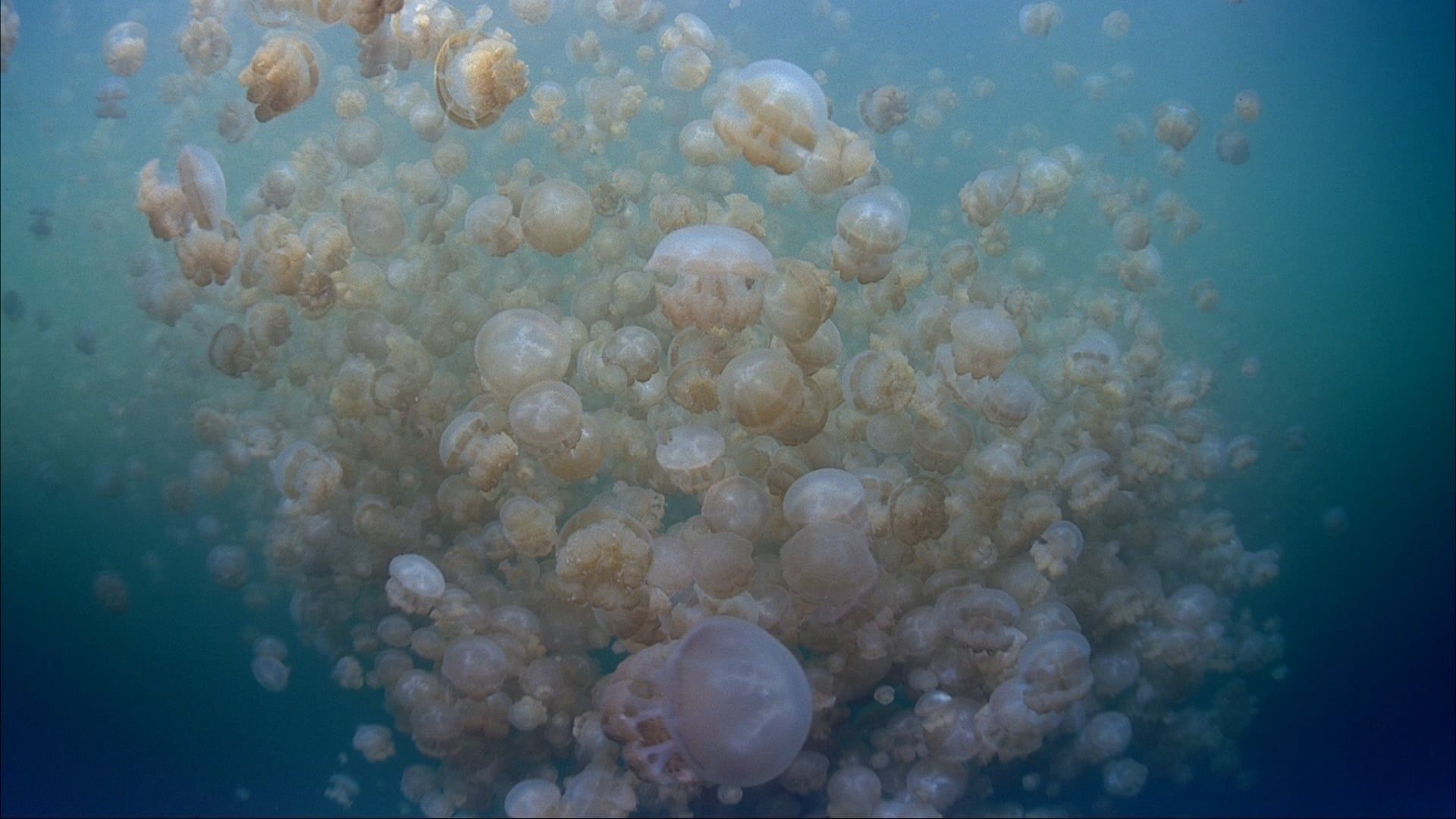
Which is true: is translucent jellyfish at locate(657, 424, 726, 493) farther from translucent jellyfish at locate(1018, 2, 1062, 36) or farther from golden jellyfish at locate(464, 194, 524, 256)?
translucent jellyfish at locate(1018, 2, 1062, 36)

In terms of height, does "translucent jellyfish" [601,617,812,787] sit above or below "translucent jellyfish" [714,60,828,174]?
below

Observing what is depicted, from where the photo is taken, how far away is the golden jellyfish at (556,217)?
11.9 ft

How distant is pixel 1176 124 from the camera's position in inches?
240

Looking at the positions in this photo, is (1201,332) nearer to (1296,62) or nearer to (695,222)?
(1296,62)

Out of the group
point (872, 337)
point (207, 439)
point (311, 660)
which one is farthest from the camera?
point (311, 660)

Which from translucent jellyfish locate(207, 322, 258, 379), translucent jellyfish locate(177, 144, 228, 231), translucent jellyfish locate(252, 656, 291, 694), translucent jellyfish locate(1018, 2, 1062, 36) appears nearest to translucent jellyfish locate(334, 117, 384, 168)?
translucent jellyfish locate(177, 144, 228, 231)

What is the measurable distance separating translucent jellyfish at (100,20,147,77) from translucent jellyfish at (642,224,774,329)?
3871mm

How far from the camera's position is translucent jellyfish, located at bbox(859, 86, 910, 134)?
5559 mm

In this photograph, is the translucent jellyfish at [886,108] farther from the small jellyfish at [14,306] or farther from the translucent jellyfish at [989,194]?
the small jellyfish at [14,306]

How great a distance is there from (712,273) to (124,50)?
13.8ft

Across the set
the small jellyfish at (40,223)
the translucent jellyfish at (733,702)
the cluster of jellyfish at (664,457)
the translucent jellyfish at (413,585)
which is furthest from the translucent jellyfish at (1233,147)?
the small jellyfish at (40,223)

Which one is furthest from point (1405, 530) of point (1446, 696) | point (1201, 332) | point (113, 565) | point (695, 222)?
point (113, 565)

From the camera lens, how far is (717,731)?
2.35 meters

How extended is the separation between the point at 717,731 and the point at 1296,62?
57.9ft
